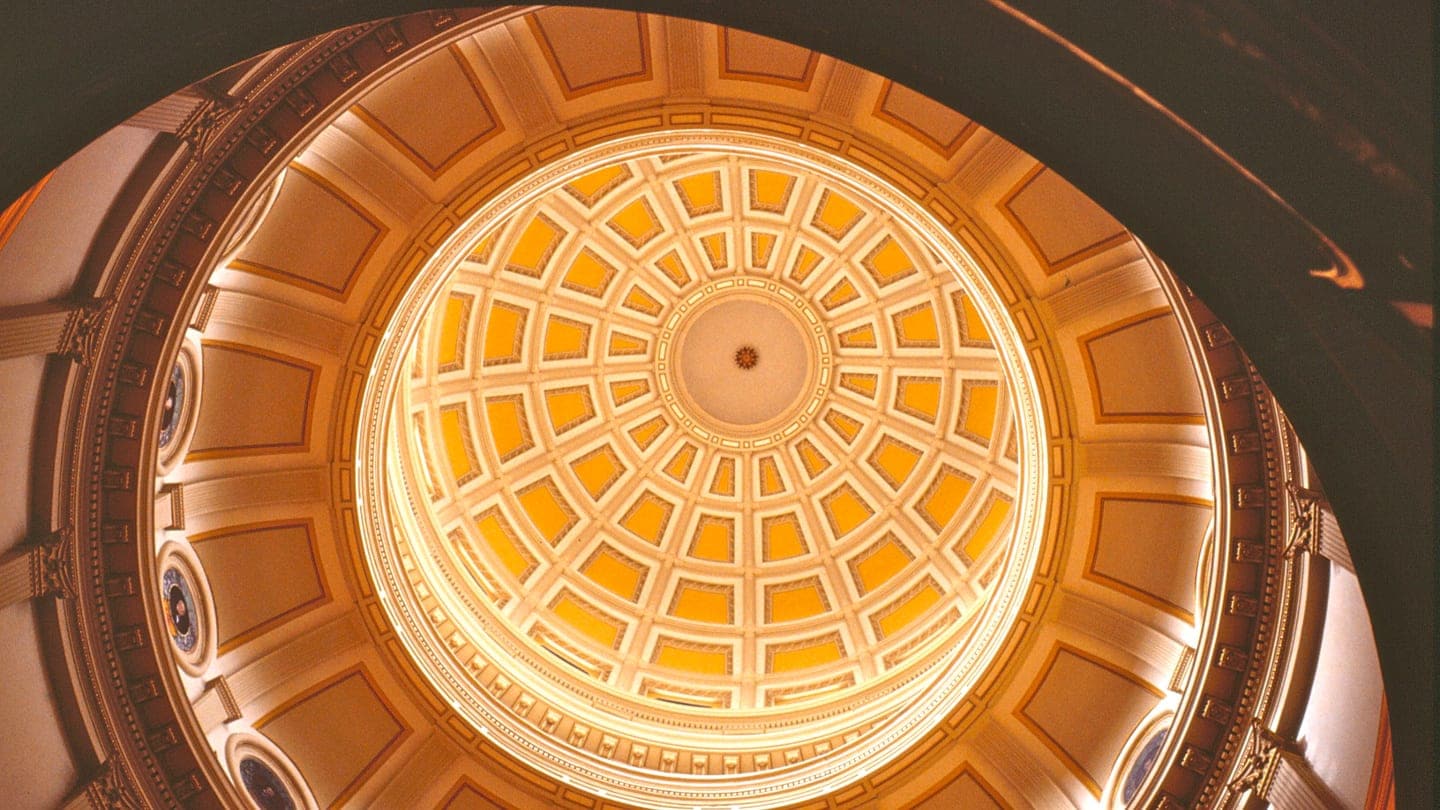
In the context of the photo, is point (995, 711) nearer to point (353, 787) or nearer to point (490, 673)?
point (490, 673)

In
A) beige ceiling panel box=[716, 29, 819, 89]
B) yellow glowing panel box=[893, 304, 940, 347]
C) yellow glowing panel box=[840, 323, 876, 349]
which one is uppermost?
yellow glowing panel box=[840, 323, 876, 349]

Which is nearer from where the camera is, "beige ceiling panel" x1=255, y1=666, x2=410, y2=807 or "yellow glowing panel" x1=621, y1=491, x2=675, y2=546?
"beige ceiling panel" x1=255, y1=666, x2=410, y2=807

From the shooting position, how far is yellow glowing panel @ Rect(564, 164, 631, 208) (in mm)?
20250

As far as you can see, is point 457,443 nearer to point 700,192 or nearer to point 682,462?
point 682,462

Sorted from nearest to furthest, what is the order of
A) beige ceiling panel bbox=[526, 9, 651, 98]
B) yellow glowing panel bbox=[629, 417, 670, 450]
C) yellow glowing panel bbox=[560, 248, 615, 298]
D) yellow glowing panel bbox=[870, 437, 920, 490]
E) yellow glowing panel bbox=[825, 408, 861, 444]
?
beige ceiling panel bbox=[526, 9, 651, 98] < yellow glowing panel bbox=[560, 248, 615, 298] < yellow glowing panel bbox=[870, 437, 920, 490] < yellow glowing panel bbox=[825, 408, 861, 444] < yellow glowing panel bbox=[629, 417, 670, 450]

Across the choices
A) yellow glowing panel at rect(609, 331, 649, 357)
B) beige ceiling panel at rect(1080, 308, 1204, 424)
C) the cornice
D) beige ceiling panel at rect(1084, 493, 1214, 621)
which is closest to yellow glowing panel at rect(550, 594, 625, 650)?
yellow glowing panel at rect(609, 331, 649, 357)

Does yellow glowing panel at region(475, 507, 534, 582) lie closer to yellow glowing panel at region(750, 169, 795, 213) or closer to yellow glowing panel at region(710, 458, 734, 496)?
yellow glowing panel at region(710, 458, 734, 496)

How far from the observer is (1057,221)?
41.1ft

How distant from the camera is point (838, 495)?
81.4 ft

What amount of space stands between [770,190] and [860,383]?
6.09 m

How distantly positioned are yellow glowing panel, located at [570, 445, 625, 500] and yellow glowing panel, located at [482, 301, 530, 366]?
3540 millimetres

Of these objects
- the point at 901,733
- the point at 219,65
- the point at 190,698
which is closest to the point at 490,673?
the point at 190,698

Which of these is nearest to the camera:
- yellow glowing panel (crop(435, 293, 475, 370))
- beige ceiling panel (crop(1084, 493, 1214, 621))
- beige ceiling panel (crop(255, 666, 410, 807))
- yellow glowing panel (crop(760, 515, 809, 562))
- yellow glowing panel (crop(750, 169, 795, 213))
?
beige ceiling panel (crop(1084, 493, 1214, 621))

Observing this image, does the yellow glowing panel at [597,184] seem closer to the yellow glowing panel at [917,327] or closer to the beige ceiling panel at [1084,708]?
the yellow glowing panel at [917,327]
